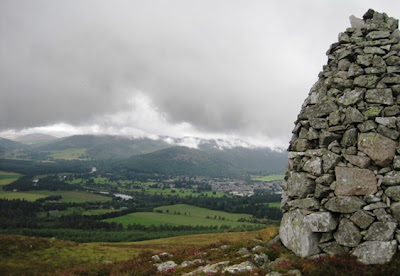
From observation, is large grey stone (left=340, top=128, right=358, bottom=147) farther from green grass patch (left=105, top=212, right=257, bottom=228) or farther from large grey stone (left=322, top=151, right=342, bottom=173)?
green grass patch (left=105, top=212, right=257, bottom=228)

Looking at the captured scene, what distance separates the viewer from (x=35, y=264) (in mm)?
44188

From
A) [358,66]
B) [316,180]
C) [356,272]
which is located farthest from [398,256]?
[358,66]

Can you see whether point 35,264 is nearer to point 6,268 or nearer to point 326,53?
point 6,268

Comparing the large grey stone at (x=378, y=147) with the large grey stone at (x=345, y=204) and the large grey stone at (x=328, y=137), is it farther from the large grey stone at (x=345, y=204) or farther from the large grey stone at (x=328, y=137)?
the large grey stone at (x=345, y=204)

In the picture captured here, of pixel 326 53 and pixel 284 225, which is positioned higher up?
pixel 326 53

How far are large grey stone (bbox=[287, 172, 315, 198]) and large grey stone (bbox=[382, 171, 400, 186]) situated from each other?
3577 millimetres

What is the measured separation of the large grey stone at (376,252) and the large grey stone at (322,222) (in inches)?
62.6

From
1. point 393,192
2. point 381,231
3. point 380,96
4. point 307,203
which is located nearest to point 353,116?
point 380,96

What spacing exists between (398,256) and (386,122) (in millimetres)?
6914

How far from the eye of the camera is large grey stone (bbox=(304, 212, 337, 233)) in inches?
543

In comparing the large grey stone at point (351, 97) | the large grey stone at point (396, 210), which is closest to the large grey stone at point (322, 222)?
the large grey stone at point (396, 210)

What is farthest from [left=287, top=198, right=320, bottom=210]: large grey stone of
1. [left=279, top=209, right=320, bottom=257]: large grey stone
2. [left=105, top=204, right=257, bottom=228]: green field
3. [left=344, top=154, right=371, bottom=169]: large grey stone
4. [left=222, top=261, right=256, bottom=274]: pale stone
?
[left=105, top=204, right=257, bottom=228]: green field

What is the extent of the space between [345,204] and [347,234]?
1.53m

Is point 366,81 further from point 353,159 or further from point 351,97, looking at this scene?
point 353,159
